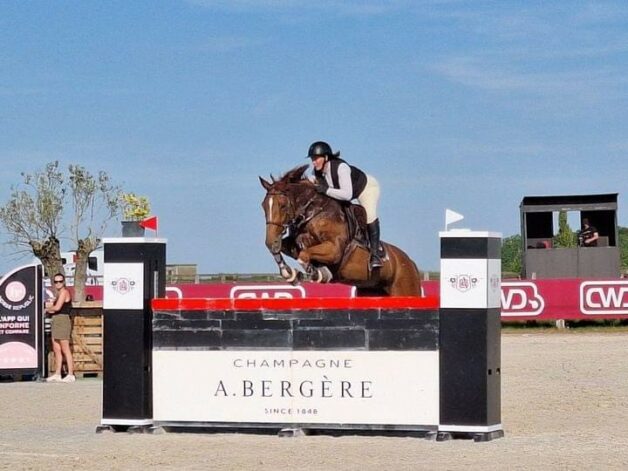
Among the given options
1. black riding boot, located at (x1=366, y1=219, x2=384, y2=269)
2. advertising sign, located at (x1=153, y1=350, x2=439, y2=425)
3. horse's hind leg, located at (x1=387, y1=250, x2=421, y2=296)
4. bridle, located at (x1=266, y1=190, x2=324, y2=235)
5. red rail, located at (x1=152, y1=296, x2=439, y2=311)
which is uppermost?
bridle, located at (x1=266, y1=190, x2=324, y2=235)

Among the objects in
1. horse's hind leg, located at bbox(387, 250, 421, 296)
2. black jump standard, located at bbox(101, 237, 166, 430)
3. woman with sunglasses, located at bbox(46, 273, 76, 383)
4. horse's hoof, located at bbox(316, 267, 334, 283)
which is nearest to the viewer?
black jump standard, located at bbox(101, 237, 166, 430)

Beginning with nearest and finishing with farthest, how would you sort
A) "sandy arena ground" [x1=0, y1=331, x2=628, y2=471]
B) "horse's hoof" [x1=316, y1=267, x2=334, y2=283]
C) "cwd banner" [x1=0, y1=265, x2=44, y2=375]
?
"sandy arena ground" [x1=0, y1=331, x2=628, y2=471] < "horse's hoof" [x1=316, y1=267, x2=334, y2=283] < "cwd banner" [x1=0, y1=265, x2=44, y2=375]

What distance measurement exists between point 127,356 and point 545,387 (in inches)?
248

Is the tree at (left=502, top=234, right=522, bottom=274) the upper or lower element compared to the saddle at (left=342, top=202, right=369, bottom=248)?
upper

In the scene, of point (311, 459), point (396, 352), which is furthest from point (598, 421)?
point (311, 459)

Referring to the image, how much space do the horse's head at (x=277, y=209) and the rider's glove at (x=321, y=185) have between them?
247 mm

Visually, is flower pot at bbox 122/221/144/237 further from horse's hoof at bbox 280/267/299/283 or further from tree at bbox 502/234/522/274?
tree at bbox 502/234/522/274

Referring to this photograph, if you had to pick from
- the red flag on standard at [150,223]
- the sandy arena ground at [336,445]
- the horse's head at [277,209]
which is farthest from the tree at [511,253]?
the red flag on standard at [150,223]

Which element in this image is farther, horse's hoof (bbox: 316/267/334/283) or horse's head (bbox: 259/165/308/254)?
horse's hoof (bbox: 316/267/334/283)

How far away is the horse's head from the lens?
12.6 metres

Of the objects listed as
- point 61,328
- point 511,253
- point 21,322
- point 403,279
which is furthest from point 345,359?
point 511,253

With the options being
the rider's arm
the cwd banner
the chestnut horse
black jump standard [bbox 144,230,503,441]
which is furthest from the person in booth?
black jump standard [bbox 144,230,503,441]

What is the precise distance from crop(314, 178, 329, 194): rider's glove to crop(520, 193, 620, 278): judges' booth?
18.0m

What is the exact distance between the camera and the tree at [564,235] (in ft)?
109
